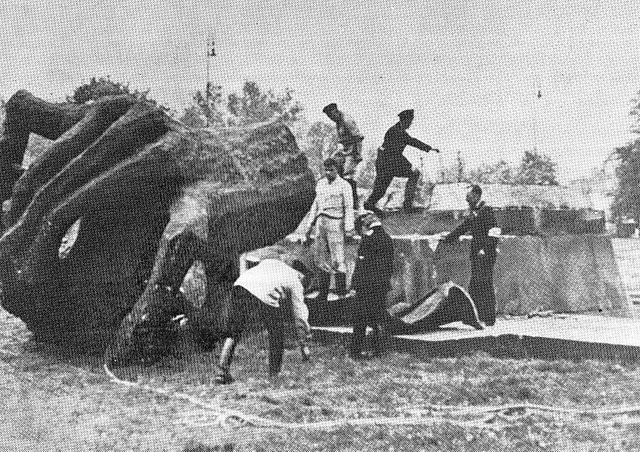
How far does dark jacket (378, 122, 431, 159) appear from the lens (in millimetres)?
7586

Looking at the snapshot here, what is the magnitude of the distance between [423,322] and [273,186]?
74.6 inches

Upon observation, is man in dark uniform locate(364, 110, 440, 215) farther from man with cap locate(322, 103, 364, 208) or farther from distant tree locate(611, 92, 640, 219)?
distant tree locate(611, 92, 640, 219)

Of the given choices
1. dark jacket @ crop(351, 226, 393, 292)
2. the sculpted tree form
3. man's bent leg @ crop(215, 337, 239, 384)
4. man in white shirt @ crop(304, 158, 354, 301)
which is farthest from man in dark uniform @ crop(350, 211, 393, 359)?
man's bent leg @ crop(215, 337, 239, 384)

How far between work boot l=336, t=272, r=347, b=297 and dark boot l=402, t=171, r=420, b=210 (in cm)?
130

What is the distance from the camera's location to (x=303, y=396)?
4.87m

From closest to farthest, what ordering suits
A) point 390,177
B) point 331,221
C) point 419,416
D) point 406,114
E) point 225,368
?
point 419,416, point 225,368, point 406,114, point 331,221, point 390,177

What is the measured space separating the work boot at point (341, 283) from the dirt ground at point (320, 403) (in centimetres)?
108

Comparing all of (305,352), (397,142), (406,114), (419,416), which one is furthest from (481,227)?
(419,416)

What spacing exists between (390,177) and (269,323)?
11.0ft

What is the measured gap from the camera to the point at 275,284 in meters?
5.41

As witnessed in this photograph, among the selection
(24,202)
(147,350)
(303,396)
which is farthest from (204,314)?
(24,202)

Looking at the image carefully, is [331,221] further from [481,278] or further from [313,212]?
[481,278]

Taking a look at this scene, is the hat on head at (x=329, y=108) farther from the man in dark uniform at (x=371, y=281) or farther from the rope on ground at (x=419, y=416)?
the rope on ground at (x=419, y=416)

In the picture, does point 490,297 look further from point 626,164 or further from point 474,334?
point 626,164
